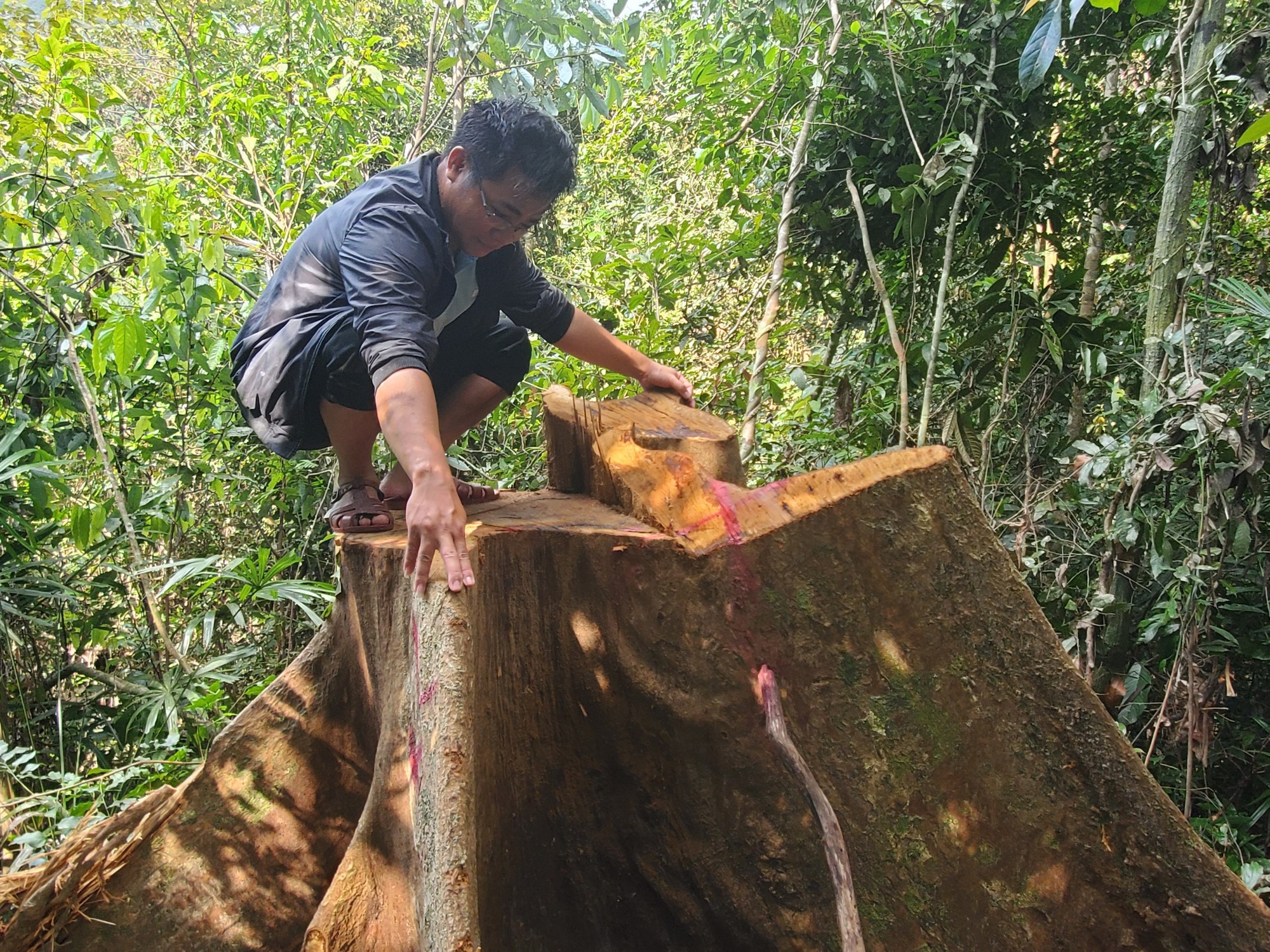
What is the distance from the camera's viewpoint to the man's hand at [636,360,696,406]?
8.36 feet

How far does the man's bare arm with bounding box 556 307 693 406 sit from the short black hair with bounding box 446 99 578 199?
72cm

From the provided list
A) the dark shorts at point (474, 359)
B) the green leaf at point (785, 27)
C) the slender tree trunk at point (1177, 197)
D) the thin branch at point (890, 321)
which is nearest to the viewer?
the dark shorts at point (474, 359)

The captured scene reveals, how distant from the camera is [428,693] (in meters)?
1.39

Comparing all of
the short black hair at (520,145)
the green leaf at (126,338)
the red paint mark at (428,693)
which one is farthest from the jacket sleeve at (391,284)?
the green leaf at (126,338)

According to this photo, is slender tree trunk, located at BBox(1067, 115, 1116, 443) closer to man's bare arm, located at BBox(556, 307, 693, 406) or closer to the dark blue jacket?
man's bare arm, located at BBox(556, 307, 693, 406)

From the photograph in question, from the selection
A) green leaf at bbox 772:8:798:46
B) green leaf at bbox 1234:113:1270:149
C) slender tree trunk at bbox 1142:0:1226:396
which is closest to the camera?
green leaf at bbox 1234:113:1270:149

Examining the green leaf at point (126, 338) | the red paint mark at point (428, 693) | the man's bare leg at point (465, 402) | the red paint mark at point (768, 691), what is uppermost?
the green leaf at point (126, 338)

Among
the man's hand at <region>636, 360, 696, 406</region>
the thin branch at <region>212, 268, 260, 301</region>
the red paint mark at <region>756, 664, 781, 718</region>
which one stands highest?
the thin branch at <region>212, 268, 260, 301</region>

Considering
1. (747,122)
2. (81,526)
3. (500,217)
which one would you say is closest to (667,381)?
(500,217)

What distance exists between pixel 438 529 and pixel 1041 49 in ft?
6.72

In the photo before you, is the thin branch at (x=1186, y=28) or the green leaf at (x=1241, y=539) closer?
the green leaf at (x=1241, y=539)

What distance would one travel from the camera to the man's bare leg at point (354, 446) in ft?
6.64

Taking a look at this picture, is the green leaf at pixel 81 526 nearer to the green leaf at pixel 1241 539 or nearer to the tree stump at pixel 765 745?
the tree stump at pixel 765 745

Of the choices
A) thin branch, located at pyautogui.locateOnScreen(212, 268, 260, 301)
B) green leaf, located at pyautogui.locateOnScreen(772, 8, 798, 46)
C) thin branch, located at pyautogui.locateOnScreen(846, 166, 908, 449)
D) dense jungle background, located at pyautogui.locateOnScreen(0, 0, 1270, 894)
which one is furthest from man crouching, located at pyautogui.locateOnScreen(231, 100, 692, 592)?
green leaf, located at pyautogui.locateOnScreen(772, 8, 798, 46)
